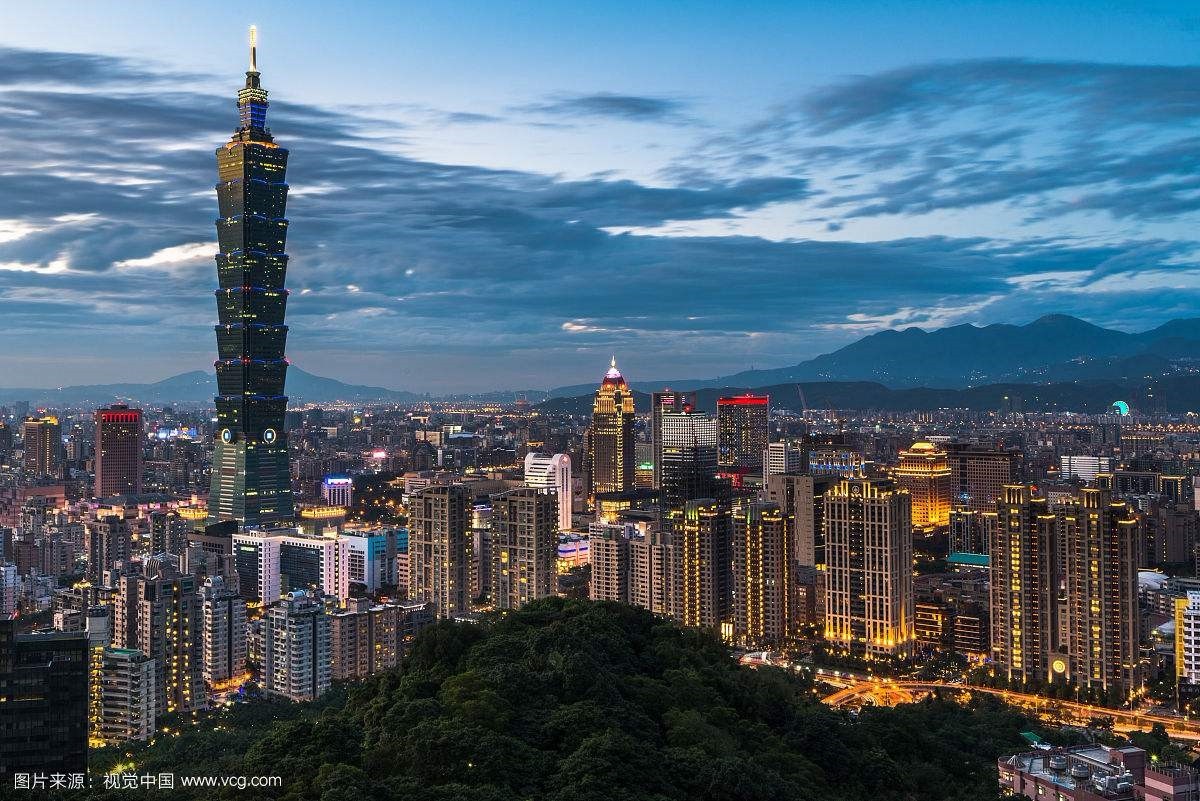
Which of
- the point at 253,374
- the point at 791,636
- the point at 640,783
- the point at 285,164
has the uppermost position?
the point at 285,164

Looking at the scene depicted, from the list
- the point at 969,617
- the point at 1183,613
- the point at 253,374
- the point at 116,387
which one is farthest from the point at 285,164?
the point at 116,387

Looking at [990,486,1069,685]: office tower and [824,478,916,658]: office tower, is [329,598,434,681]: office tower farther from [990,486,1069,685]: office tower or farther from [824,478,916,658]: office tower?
[990,486,1069,685]: office tower

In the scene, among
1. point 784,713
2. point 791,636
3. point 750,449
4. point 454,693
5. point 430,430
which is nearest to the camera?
point 454,693

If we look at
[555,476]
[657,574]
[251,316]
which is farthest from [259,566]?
[555,476]

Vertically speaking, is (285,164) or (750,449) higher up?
(285,164)

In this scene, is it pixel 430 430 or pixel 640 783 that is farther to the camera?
pixel 430 430

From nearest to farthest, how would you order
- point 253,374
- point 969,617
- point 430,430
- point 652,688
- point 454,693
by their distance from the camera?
1. point 454,693
2. point 652,688
3. point 969,617
4. point 253,374
5. point 430,430

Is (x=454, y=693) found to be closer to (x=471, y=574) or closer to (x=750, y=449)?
(x=471, y=574)
